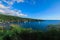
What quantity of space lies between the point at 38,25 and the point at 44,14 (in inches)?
9.0

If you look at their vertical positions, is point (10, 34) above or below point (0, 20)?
below

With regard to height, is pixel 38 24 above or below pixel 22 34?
above

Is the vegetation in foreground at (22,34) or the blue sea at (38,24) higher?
the blue sea at (38,24)

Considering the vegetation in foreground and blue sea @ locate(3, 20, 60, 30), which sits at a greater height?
blue sea @ locate(3, 20, 60, 30)

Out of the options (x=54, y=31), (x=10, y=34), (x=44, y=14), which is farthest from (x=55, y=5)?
(x=10, y=34)

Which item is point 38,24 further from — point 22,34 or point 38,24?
point 22,34

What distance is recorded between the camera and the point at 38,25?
123 inches

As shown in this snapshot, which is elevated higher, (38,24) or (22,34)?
(38,24)

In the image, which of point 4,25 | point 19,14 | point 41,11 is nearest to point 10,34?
point 4,25

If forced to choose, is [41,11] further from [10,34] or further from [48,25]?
[10,34]

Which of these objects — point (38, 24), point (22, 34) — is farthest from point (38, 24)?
point (22, 34)

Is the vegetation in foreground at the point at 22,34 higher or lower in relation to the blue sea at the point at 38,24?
lower

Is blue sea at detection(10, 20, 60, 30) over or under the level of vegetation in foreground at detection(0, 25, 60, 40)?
over

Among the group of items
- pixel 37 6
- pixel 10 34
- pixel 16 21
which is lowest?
pixel 10 34
